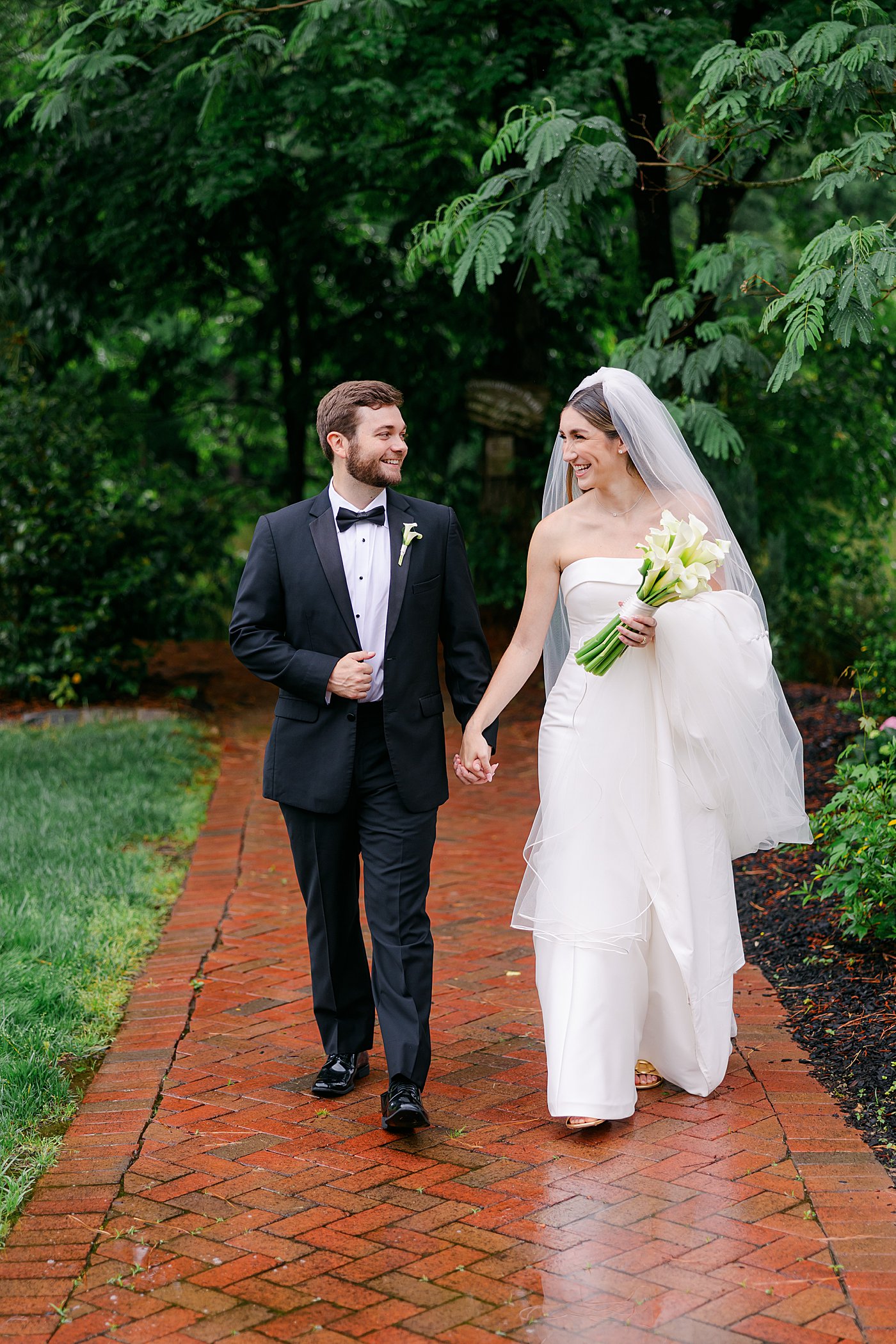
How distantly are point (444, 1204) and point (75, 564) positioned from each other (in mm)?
8001

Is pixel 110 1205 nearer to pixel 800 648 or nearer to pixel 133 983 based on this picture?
pixel 133 983

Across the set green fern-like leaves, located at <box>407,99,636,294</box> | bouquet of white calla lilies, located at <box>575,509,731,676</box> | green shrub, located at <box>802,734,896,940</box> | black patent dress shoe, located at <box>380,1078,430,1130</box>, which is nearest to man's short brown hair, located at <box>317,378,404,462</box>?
bouquet of white calla lilies, located at <box>575,509,731,676</box>

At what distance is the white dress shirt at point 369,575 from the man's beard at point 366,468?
115 mm

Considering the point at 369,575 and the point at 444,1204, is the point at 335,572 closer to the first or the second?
the point at 369,575

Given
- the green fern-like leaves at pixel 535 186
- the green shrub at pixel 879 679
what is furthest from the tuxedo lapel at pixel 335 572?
the green shrub at pixel 879 679

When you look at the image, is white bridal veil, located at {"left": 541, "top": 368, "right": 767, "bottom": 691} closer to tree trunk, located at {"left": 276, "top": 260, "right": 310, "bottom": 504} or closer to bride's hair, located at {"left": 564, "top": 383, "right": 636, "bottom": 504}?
bride's hair, located at {"left": 564, "top": 383, "right": 636, "bottom": 504}

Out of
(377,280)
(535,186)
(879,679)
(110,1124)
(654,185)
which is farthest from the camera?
(377,280)

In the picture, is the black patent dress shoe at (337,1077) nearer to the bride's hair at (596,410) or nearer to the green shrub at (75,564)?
the bride's hair at (596,410)

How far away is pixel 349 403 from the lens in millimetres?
3879

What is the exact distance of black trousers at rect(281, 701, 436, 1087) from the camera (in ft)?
12.7

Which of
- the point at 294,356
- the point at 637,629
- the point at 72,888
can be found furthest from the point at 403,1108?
the point at 294,356

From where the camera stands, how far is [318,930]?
4098mm

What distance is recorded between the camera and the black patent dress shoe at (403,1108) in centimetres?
375

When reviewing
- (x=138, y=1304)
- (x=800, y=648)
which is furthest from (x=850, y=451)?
(x=138, y=1304)
